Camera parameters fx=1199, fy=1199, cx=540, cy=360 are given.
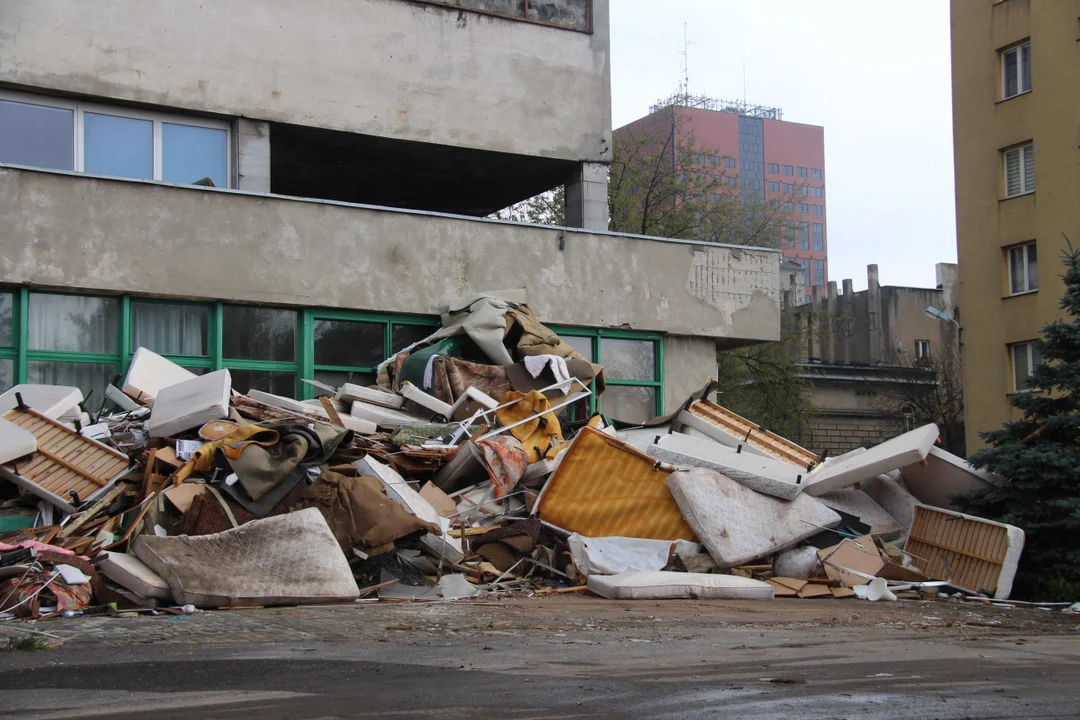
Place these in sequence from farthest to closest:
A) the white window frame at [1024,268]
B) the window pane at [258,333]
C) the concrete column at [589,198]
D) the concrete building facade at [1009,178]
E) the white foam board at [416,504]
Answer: the white window frame at [1024,268] < the concrete building facade at [1009,178] < the concrete column at [589,198] < the window pane at [258,333] < the white foam board at [416,504]

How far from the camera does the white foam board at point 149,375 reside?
548 inches

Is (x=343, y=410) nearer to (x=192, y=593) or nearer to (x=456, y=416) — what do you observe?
(x=456, y=416)

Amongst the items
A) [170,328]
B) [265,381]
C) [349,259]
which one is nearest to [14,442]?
[170,328]

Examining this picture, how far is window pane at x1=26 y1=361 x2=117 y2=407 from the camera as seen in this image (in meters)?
14.6

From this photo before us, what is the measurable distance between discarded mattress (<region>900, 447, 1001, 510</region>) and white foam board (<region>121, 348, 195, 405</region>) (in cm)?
873

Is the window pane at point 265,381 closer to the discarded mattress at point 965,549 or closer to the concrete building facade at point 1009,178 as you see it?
the discarded mattress at point 965,549

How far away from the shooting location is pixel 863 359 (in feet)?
193

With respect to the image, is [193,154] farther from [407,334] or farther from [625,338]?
[625,338]

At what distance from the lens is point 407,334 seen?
16.9 meters

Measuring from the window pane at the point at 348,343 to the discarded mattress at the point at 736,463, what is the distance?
474 centimetres

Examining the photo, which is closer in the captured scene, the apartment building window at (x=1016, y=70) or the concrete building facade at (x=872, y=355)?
the apartment building window at (x=1016, y=70)

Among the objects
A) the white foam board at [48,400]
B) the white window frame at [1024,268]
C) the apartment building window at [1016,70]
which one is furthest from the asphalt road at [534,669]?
the apartment building window at [1016,70]

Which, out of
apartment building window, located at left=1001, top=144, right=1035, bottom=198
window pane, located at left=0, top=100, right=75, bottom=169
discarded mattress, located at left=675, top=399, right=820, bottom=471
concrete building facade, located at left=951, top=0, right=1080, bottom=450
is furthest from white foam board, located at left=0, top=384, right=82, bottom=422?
apartment building window, located at left=1001, top=144, right=1035, bottom=198

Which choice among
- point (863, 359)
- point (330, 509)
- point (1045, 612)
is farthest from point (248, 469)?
point (863, 359)
